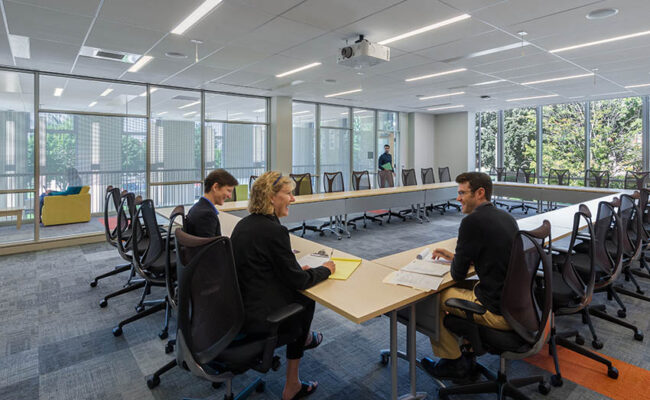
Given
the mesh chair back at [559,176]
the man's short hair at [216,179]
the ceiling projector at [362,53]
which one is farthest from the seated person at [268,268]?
the mesh chair back at [559,176]

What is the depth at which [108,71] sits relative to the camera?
5.64 metres

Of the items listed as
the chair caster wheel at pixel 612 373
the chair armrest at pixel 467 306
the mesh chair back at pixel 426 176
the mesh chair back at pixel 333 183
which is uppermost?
the mesh chair back at pixel 426 176

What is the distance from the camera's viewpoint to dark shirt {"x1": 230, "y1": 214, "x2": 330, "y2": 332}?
1.74 m

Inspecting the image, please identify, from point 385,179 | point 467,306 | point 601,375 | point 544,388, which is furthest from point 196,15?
point 385,179

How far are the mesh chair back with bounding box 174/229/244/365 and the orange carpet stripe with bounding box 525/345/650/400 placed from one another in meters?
2.09

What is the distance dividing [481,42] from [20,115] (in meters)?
6.55

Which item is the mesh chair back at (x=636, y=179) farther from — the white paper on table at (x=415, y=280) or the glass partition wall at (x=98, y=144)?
the glass partition wall at (x=98, y=144)

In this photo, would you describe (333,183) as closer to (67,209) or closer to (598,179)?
(67,209)

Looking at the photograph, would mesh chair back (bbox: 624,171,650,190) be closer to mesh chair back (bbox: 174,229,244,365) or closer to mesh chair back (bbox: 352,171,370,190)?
mesh chair back (bbox: 352,171,370,190)

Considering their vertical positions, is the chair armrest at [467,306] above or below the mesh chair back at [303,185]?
below

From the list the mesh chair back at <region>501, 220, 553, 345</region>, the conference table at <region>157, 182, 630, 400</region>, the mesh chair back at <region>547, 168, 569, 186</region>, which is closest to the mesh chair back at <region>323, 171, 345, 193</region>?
the conference table at <region>157, 182, 630, 400</region>

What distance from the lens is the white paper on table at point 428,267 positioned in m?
2.13

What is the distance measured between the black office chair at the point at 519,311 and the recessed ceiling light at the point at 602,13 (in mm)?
2825

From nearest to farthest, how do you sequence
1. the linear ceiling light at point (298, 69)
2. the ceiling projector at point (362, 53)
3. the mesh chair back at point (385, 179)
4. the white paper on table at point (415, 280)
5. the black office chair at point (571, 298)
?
1. the white paper on table at point (415, 280)
2. the black office chair at point (571, 298)
3. the ceiling projector at point (362, 53)
4. the linear ceiling light at point (298, 69)
5. the mesh chair back at point (385, 179)
